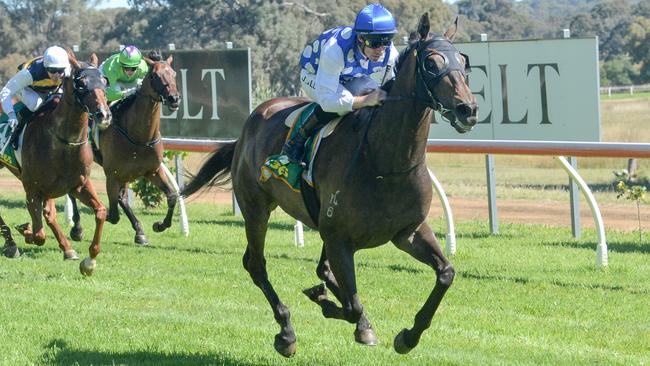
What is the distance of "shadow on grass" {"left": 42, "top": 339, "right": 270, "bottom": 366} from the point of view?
20.8 feet

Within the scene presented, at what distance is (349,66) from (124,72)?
19.6 ft

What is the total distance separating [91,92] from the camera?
925cm

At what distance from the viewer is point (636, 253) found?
10.2m

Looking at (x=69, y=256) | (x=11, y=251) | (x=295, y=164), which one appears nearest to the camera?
(x=295, y=164)

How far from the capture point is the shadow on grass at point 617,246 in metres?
10.5

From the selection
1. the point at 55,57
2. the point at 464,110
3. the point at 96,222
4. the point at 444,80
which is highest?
the point at 444,80

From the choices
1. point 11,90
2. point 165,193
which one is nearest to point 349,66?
point 11,90

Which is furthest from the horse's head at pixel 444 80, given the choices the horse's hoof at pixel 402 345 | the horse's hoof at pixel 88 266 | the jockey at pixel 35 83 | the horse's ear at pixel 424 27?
the jockey at pixel 35 83

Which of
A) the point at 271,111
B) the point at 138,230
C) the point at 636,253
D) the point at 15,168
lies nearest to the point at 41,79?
the point at 15,168

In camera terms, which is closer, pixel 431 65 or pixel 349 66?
pixel 431 65

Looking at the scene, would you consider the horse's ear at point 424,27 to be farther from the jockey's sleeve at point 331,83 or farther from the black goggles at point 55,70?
the black goggles at point 55,70

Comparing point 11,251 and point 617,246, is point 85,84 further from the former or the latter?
point 617,246

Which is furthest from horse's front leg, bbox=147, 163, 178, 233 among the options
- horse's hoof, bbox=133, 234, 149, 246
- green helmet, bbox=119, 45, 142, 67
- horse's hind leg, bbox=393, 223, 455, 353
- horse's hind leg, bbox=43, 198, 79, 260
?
horse's hind leg, bbox=393, 223, 455, 353

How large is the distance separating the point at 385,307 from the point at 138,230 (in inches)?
169
